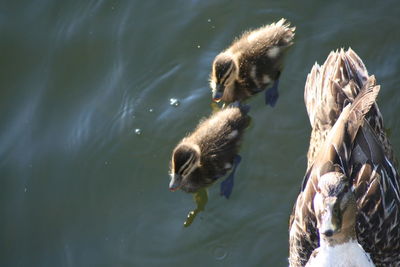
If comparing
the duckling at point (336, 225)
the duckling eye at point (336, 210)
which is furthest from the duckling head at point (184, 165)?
the duckling eye at point (336, 210)

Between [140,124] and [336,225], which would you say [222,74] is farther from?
[336,225]

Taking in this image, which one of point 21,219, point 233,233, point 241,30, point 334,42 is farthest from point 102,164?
point 334,42

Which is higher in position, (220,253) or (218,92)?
(218,92)

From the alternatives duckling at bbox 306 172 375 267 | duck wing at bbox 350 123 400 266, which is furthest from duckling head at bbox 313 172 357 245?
duck wing at bbox 350 123 400 266

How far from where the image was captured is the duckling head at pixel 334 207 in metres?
3.00

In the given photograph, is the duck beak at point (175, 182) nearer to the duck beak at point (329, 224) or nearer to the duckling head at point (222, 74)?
the duckling head at point (222, 74)

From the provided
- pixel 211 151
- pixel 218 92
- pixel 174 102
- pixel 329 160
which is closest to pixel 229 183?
pixel 211 151

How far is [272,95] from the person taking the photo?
14.0 ft

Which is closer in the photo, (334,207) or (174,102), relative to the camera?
(334,207)

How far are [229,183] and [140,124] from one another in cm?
64

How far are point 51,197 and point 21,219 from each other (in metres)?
0.20

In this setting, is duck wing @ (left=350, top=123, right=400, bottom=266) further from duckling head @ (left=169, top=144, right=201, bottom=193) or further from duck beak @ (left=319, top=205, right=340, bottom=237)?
duckling head @ (left=169, top=144, right=201, bottom=193)

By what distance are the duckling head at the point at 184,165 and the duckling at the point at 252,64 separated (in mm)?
345

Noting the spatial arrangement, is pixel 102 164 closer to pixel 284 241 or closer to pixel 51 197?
pixel 51 197
